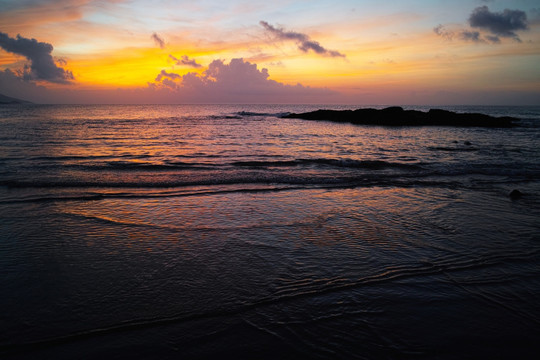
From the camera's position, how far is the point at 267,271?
5.16 metres

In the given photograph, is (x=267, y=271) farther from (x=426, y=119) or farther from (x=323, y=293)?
(x=426, y=119)

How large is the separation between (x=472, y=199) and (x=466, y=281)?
6076 millimetres

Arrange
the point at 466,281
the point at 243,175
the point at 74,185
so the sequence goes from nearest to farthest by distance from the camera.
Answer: the point at 466,281 → the point at 74,185 → the point at 243,175

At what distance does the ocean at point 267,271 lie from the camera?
3559 millimetres

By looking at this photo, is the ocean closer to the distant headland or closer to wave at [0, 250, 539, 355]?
wave at [0, 250, 539, 355]

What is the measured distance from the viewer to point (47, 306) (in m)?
4.14

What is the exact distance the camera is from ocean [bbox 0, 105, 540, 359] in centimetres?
356

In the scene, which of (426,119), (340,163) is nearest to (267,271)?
(340,163)

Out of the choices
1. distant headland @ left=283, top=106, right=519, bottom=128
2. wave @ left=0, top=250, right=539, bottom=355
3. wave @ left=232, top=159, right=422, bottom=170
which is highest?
distant headland @ left=283, top=106, right=519, bottom=128

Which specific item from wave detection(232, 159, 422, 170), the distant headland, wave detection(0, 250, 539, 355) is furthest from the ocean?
the distant headland

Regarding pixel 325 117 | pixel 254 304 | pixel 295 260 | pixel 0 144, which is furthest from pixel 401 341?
pixel 325 117

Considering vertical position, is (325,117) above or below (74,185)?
above

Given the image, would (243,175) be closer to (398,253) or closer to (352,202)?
(352,202)

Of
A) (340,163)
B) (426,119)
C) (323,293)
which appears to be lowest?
(323,293)
